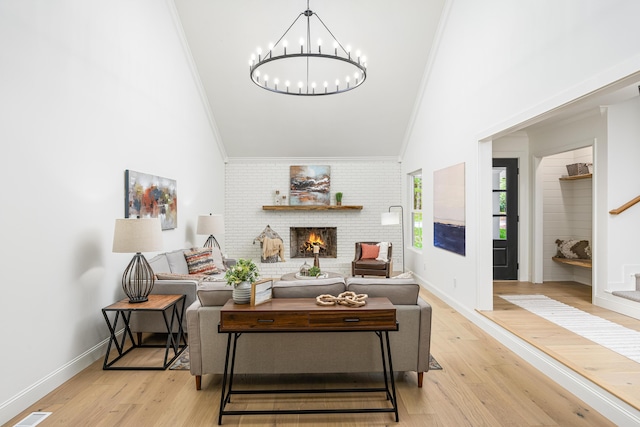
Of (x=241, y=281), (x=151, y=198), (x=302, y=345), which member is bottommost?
(x=302, y=345)

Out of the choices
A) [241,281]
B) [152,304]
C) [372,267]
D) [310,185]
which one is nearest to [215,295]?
[241,281]

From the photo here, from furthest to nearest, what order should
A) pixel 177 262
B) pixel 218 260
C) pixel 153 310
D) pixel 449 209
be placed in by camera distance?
pixel 218 260, pixel 449 209, pixel 177 262, pixel 153 310

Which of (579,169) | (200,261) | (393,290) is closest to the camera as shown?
(393,290)

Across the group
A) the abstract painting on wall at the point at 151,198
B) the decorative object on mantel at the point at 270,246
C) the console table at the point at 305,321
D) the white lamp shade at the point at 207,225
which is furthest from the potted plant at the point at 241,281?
the decorative object on mantel at the point at 270,246

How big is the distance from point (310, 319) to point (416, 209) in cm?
562

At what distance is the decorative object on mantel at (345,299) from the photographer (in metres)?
2.65

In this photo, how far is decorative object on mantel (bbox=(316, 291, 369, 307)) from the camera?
265 cm

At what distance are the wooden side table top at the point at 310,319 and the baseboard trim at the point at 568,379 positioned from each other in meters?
1.50

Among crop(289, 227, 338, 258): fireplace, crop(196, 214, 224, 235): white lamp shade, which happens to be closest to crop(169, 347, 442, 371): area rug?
crop(196, 214, 224, 235): white lamp shade

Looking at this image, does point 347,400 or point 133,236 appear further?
point 133,236

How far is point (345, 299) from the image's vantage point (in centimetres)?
267

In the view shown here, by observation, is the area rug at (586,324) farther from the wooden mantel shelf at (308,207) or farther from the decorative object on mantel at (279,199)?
the decorative object on mantel at (279,199)

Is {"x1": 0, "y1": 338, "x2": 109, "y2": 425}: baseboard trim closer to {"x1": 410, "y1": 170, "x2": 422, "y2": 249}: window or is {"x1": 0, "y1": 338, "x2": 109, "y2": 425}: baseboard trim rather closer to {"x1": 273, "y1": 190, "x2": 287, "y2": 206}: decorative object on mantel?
{"x1": 273, "y1": 190, "x2": 287, "y2": 206}: decorative object on mantel

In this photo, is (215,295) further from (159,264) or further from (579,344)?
(579,344)
